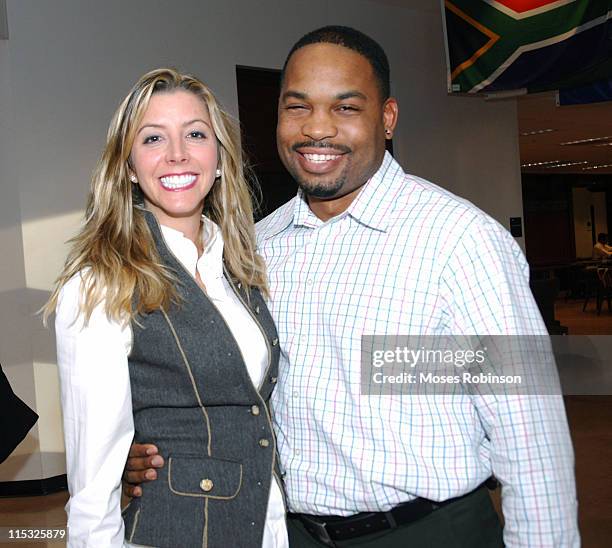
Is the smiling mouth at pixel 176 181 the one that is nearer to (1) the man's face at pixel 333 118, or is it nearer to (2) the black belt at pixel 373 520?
(1) the man's face at pixel 333 118

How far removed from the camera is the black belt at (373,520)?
166cm

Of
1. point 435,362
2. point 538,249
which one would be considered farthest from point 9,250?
point 538,249

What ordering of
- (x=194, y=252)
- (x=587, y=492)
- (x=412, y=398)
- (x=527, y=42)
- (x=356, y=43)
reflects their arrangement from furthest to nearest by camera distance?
(x=527, y=42) → (x=587, y=492) → (x=194, y=252) → (x=356, y=43) → (x=412, y=398)

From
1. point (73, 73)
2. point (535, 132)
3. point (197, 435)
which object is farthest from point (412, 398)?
point (535, 132)

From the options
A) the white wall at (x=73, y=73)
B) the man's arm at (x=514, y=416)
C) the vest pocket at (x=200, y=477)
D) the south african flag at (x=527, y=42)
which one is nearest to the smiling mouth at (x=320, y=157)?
the man's arm at (x=514, y=416)

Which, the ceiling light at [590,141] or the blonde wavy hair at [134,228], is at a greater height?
the ceiling light at [590,141]

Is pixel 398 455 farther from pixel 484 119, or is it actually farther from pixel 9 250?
pixel 484 119

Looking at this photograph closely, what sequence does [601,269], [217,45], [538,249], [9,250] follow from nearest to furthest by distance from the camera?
1. [9,250]
2. [217,45]
3. [601,269]
4. [538,249]

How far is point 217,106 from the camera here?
85.0 inches

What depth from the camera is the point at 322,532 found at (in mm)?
1738

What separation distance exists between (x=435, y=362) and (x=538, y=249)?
A: 23761 mm

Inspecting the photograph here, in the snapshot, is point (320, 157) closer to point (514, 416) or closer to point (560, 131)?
point (514, 416)

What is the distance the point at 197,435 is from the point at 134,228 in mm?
548

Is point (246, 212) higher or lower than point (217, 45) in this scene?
lower
